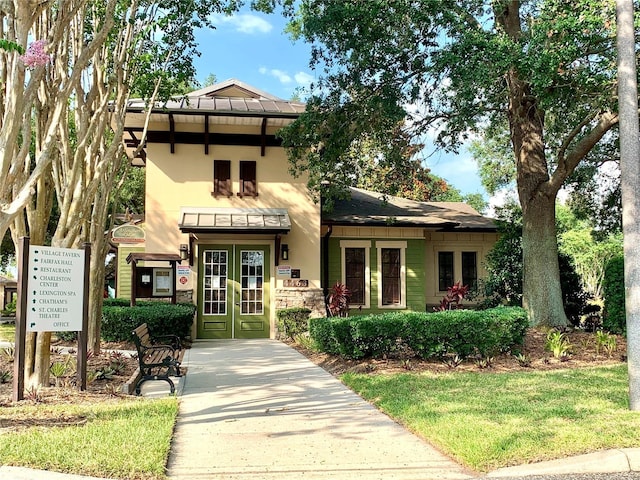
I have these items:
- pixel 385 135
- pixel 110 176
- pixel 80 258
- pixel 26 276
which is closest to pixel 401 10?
pixel 385 135

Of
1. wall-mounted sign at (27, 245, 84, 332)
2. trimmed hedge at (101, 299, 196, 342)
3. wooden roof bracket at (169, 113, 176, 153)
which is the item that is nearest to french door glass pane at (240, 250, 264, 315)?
trimmed hedge at (101, 299, 196, 342)

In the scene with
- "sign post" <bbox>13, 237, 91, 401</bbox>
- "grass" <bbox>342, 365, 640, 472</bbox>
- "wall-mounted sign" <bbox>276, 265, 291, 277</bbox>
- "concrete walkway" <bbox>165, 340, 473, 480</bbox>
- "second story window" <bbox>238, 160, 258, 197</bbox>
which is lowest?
"concrete walkway" <bbox>165, 340, 473, 480</bbox>

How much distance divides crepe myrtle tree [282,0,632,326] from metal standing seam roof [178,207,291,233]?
5.15 feet

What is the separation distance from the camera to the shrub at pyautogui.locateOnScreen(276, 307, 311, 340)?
16312 millimetres

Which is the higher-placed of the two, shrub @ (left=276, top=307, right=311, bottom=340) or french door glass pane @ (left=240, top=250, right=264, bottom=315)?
french door glass pane @ (left=240, top=250, right=264, bottom=315)

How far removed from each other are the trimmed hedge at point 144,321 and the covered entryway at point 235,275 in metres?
1.91

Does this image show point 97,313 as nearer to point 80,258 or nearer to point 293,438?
point 80,258

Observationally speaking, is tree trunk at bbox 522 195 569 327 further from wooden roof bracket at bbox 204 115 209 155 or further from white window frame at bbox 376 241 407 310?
wooden roof bracket at bbox 204 115 209 155

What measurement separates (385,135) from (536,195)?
3.88 m

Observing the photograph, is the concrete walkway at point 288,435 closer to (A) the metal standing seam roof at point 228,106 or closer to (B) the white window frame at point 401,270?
(A) the metal standing seam roof at point 228,106

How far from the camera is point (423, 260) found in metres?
18.9

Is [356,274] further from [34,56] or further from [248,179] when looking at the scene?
[34,56]

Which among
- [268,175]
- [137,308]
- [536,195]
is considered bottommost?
[137,308]

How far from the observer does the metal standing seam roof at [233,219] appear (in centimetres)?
1552
